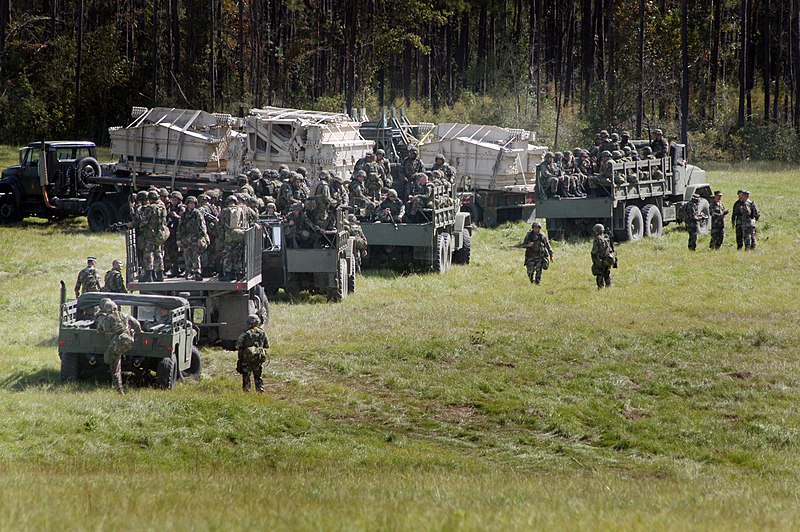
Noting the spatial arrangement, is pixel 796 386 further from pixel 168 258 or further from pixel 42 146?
pixel 42 146

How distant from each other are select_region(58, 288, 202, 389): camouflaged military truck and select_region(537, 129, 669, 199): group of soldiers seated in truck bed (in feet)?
48.9

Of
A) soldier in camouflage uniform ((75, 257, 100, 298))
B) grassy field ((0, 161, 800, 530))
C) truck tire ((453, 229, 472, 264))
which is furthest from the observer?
truck tire ((453, 229, 472, 264))

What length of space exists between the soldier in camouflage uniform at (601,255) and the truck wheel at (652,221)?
7519 millimetres

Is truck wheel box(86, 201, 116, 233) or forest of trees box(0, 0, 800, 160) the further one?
forest of trees box(0, 0, 800, 160)

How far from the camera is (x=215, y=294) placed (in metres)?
16.4

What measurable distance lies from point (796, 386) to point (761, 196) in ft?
77.3

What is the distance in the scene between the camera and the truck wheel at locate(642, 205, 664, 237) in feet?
94.5

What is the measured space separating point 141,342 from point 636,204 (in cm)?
1815

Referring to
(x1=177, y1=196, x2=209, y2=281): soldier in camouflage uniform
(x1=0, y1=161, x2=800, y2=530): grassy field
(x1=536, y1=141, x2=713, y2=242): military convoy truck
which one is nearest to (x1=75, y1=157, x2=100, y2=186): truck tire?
(x1=0, y1=161, x2=800, y2=530): grassy field

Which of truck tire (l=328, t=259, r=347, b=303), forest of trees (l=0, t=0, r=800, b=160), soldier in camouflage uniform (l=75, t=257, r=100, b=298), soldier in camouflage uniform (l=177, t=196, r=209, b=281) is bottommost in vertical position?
truck tire (l=328, t=259, r=347, b=303)

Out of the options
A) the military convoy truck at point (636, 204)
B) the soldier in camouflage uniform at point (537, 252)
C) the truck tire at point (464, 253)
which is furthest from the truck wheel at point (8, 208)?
the soldier in camouflage uniform at point (537, 252)

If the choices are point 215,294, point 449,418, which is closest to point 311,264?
point 215,294

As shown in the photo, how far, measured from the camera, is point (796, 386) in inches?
581

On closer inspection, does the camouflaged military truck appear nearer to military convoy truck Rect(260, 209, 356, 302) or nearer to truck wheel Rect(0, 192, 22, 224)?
military convoy truck Rect(260, 209, 356, 302)
